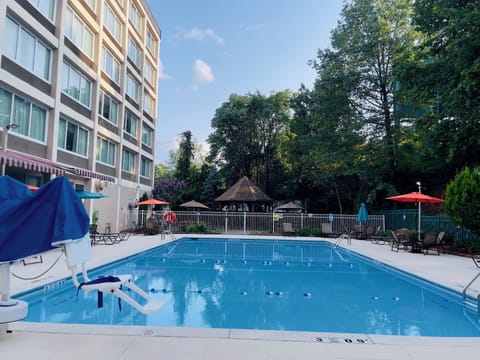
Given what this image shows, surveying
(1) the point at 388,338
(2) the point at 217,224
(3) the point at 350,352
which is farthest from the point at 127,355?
(2) the point at 217,224

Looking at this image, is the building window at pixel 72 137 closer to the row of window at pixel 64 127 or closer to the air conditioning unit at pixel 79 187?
the row of window at pixel 64 127

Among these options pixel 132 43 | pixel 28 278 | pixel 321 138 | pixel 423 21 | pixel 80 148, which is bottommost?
pixel 28 278

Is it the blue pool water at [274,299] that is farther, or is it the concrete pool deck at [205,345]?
the blue pool water at [274,299]

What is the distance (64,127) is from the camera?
15164 mm

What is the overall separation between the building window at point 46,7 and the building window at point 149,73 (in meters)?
12.3

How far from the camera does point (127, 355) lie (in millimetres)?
3367

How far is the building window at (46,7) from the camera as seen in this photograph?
42.4ft

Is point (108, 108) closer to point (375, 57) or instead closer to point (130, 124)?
point (130, 124)

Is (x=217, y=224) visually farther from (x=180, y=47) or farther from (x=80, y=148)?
(x=180, y=47)

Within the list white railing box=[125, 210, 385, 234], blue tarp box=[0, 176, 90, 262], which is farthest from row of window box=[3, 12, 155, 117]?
blue tarp box=[0, 176, 90, 262]

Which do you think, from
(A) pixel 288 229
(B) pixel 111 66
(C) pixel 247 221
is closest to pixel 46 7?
(B) pixel 111 66

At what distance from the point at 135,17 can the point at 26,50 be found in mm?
13957

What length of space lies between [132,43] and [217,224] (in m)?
14.2

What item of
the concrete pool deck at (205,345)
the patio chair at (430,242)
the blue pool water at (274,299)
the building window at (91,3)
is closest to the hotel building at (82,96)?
the building window at (91,3)
